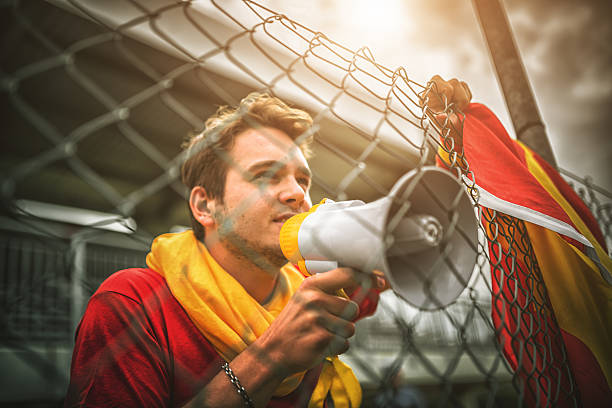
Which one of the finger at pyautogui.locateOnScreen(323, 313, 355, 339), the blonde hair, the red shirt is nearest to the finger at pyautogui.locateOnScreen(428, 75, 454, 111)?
the blonde hair

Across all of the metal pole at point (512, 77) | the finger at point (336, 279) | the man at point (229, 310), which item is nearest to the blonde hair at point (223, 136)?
the man at point (229, 310)

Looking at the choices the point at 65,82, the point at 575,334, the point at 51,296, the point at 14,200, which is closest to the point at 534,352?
the point at 575,334

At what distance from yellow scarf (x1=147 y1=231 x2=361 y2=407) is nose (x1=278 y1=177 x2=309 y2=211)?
24cm

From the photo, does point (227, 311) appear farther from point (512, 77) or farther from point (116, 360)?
point (512, 77)

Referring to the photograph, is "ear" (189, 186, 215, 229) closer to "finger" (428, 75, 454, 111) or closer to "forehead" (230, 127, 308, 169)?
"forehead" (230, 127, 308, 169)

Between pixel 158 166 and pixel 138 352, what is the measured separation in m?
3.85

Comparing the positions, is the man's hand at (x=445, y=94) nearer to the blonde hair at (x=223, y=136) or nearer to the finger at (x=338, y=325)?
the blonde hair at (x=223, y=136)

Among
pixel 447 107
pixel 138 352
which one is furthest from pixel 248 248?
pixel 447 107

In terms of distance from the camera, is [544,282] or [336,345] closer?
[336,345]

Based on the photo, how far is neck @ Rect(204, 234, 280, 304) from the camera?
1109 millimetres

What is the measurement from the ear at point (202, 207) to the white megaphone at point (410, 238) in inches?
20.3

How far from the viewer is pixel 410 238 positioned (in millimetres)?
683

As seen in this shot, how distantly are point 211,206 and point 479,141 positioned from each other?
2.59ft

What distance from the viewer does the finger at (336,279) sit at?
27.5 inches
